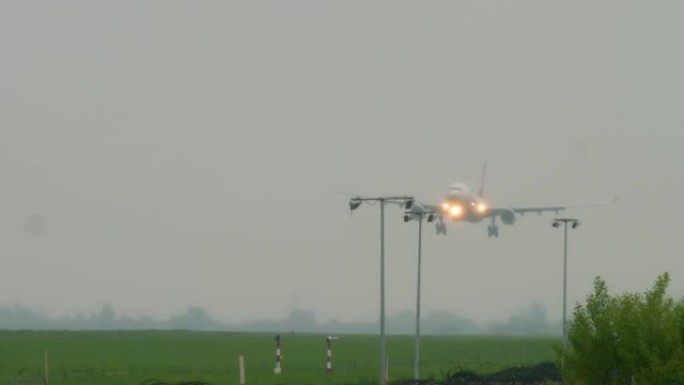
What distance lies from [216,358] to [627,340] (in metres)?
63.6

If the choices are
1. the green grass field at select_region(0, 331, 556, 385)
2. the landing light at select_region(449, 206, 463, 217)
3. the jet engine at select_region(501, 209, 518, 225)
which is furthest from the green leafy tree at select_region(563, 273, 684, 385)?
the jet engine at select_region(501, 209, 518, 225)

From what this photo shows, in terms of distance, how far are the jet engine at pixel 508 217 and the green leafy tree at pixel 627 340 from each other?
7047 centimetres

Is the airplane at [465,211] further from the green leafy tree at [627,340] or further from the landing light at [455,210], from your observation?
the green leafy tree at [627,340]

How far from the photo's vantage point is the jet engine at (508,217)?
4675 inches

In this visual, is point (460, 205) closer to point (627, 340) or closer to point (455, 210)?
point (455, 210)

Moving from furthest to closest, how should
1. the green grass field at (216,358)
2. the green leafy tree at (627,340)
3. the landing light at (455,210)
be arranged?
the landing light at (455,210), the green grass field at (216,358), the green leafy tree at (627,340)

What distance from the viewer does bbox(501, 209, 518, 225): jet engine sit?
390 ft

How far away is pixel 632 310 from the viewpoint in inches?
1805

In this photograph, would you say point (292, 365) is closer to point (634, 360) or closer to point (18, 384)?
point (18, 384)

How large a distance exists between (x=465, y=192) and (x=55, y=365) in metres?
38.6

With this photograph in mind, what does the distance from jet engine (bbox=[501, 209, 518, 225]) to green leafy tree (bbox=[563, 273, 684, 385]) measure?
2774 inches

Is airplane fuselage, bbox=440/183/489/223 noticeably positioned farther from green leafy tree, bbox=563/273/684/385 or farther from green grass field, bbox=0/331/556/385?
green leafy tree, bbox=563/273/684/385

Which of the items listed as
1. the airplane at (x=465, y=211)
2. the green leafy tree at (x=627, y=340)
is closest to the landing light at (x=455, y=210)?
the airplane at (x=465, y=211)

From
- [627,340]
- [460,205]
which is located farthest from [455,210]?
[627,340]
